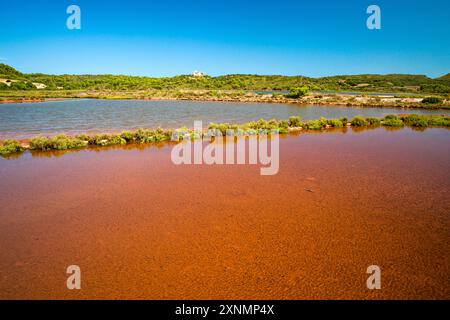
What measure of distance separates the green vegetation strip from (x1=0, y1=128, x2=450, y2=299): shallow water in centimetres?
230

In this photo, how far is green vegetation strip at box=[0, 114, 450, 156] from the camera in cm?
1323

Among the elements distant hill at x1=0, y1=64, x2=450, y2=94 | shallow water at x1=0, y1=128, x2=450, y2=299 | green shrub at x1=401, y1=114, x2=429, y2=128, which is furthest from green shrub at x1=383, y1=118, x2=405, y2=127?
distant hill at x1=0, y1=64, x2=450, y2=94

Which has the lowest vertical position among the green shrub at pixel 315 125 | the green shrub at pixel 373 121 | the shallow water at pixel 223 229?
the shallow water at pixel 223 229

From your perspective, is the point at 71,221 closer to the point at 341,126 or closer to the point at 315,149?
the point at 315,149

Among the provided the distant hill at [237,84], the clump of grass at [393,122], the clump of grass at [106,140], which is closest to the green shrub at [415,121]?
the clump of grass at [393,122]

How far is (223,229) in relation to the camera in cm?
621

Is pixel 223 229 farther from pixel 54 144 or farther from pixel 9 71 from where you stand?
pixel 9 71

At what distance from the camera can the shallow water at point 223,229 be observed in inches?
178

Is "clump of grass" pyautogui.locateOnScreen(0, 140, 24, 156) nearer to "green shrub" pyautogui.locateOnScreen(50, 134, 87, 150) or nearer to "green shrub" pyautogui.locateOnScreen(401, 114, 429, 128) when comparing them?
"green shrub" pyautogui.locateOnScreen(50, 134, 87, 150)

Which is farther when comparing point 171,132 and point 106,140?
point 171,132

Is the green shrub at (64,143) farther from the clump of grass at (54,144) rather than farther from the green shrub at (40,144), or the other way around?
the green shrub at (40,144)

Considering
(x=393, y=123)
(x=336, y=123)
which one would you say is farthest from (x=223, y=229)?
(x=393, y=123)

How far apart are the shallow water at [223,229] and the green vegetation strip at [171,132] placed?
230 cm

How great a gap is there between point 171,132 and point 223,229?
36.4ft
